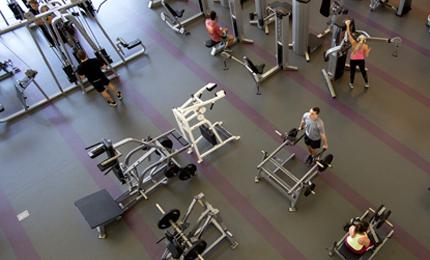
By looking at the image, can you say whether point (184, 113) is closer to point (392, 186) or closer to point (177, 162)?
point (177, 162)

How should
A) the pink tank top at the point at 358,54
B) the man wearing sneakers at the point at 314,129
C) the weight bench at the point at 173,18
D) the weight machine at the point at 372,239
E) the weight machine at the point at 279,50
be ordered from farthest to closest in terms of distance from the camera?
the weight bench at the point at 173,18 → the weight machine at the point at 279,50 → the pink tank top at the point at 358,54 → the man wearing sneakers at the point at 314,129 → the weight machine at the point at 372,239

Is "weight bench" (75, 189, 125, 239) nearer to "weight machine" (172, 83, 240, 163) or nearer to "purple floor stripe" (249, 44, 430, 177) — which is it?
"weight machine" (172, 83, 240, 163)

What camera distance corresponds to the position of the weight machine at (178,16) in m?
8.49

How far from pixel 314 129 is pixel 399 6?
455 cm

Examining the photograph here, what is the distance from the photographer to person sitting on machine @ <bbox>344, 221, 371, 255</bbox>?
4383 millimetres

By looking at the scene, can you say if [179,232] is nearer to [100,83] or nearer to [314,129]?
[314,129]

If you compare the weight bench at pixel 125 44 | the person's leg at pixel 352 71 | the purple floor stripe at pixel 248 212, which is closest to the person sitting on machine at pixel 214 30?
the weight bench at pixel 125 44

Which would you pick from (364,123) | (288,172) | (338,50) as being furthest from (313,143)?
(338,50)

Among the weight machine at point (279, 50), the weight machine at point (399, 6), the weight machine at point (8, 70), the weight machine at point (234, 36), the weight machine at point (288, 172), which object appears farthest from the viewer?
the weight machine at point (8, 70)

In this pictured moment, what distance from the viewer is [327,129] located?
20.6 feet

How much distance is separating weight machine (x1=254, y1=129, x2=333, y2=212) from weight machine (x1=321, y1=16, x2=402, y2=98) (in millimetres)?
1667

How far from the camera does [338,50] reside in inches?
246

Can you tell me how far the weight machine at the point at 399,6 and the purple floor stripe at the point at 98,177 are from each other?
21.8 feet

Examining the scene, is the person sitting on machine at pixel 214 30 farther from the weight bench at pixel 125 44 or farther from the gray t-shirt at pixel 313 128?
the gray t-shirt at pixel 313 128
